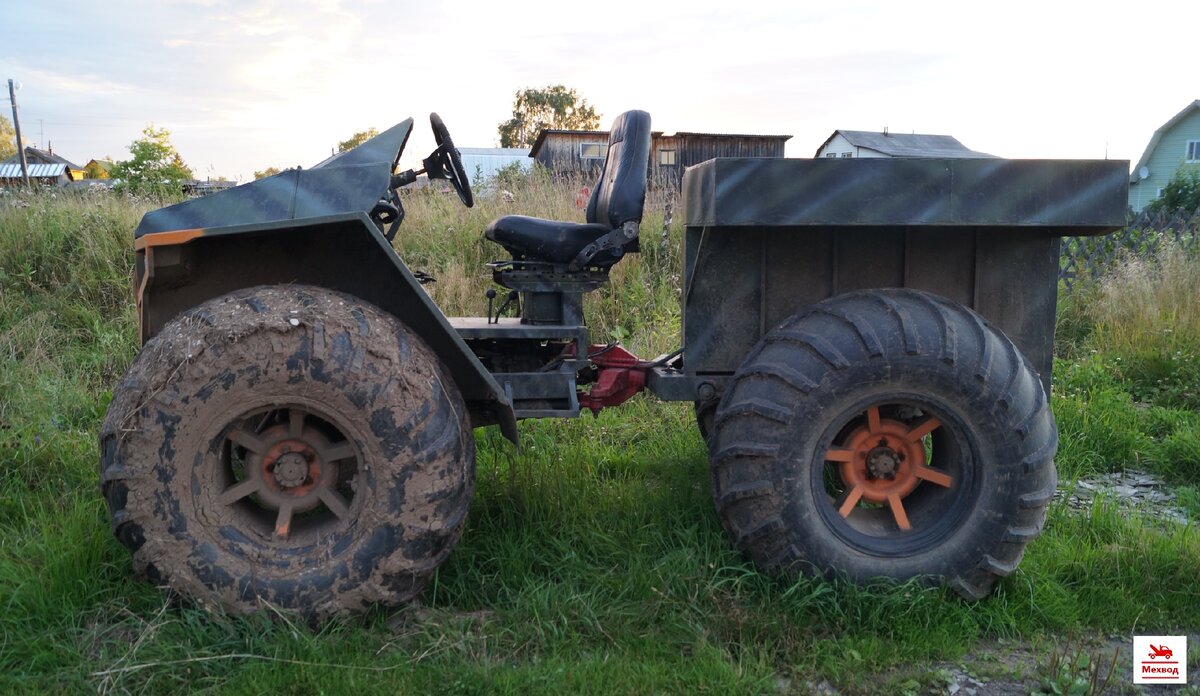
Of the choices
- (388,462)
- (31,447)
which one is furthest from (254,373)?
(31,447)

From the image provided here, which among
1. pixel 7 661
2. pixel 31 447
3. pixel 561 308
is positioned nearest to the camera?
pixel 7 661

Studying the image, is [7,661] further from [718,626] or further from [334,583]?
[718,626]

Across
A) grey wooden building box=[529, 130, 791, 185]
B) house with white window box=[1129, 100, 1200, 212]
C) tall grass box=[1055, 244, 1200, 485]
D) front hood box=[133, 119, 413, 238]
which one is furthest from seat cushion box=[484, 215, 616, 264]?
house with white window box=[1129, 100, 1200, 212]

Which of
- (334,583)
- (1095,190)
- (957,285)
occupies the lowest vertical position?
(334,583)

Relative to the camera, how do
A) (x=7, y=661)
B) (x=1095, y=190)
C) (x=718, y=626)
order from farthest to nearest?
1. (x=1095, y=190)
2. (x=718, y=626)
3. (x=7, y=661)

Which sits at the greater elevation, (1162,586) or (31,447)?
(31,447)

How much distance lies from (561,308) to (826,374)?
4.31 ft

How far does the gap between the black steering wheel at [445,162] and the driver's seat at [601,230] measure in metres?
0.44

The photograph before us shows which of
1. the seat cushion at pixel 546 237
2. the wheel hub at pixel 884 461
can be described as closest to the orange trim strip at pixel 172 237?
the seat cushion at pixel 546 237

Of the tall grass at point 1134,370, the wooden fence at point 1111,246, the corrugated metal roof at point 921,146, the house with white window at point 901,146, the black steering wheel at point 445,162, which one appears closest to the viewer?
the black steering wheel at point 445,162

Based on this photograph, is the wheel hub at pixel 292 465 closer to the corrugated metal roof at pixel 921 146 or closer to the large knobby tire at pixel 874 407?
the large knobby tire at pixel 874 407

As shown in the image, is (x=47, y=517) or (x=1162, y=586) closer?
(x=1162, y=586)

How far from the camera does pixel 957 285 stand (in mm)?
3344

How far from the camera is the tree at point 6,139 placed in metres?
53.5
